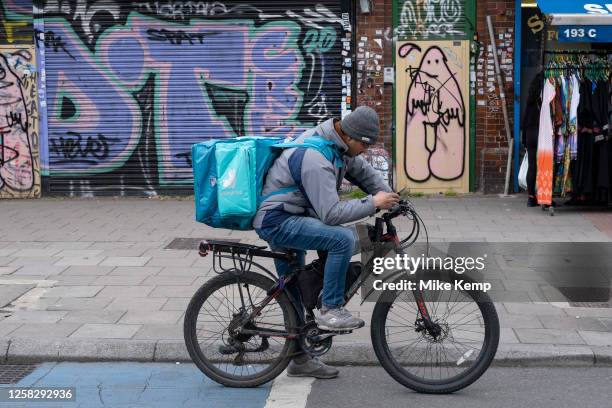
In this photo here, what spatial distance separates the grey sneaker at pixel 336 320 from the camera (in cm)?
536

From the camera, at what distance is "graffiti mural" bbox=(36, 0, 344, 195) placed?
13328mm

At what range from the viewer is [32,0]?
1340 cm

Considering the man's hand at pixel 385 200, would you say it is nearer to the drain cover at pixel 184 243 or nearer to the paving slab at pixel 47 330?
the paving slab at pixel 47 330

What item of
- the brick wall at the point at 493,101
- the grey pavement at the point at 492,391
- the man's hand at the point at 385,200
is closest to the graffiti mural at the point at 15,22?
the brick wall at the point at 493,101

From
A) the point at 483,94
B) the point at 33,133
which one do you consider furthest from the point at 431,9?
the point at 33,133

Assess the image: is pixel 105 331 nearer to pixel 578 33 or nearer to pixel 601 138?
pixel 601 138

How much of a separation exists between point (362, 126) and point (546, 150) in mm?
6679

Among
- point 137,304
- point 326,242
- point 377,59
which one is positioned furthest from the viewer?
point 377,59

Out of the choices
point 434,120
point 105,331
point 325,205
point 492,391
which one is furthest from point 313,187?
point 434,120

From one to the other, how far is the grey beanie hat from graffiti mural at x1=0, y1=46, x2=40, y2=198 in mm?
9320

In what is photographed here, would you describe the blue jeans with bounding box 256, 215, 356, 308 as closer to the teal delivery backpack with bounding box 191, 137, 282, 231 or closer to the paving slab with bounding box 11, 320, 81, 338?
the teal delivery backpack with bounding box 191, 137, 282, 231

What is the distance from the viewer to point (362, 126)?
5.34 m

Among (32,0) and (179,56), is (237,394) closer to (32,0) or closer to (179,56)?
(179,56)

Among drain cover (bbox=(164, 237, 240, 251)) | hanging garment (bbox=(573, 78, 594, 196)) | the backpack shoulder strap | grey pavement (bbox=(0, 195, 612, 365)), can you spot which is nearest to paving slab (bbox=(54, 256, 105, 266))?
grey pavement (bbox=(0, 195, 612, 365))
